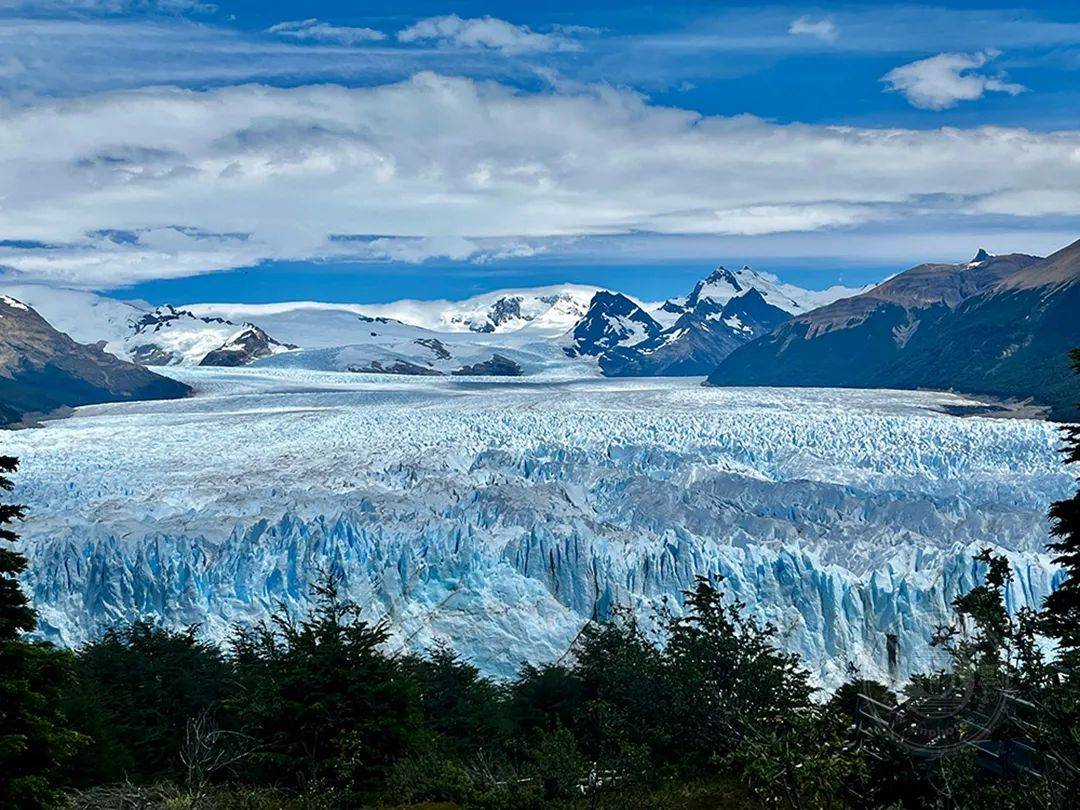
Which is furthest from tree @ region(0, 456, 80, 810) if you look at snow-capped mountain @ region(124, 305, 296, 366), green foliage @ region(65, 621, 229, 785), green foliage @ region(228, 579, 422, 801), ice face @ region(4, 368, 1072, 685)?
snow-capped mountain @ region(124, 305, 296, 366)

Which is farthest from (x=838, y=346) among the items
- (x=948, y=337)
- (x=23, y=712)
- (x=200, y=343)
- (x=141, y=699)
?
(x=23, y=712)

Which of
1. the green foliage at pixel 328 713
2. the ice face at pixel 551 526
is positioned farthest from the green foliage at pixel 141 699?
the ice face at pixel 551 526

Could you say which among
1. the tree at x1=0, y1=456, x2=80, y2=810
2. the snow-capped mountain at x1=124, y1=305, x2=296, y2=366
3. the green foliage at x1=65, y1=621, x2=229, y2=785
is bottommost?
the green foliage at x1=65, y1=621, x2=229, y2=785

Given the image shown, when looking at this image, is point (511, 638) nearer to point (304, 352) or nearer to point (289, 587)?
point (289, 587)

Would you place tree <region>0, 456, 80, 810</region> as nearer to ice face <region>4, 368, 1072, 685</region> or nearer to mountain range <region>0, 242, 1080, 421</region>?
ice face <region>4, 368, 1072, 685</region>

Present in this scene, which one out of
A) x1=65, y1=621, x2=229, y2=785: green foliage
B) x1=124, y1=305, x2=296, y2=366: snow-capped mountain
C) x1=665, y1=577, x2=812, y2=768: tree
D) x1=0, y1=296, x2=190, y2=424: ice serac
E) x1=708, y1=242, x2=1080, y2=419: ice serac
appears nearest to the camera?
x1=665, y1=577, x2=812, y2=768: tree

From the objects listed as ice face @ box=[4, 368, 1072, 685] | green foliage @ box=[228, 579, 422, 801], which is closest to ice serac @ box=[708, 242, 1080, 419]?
ice face @ box=[4, 368, 1072, 685]

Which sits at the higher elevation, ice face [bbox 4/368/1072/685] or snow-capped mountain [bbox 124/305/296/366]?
snow-capped mountain [bbox 124/305/296/366]

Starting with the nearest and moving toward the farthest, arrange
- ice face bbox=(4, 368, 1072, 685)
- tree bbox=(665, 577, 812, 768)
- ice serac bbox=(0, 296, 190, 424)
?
tree bbox=(665, 577, 812, 768), ice face bbox=(4, 368, 1072, 685), ice serac bbox=(0, 296, 190, 424)

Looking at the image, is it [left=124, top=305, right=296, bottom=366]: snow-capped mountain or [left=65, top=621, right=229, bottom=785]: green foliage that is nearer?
[left=65, top=621, right=229, bottom=785]: green foliage
